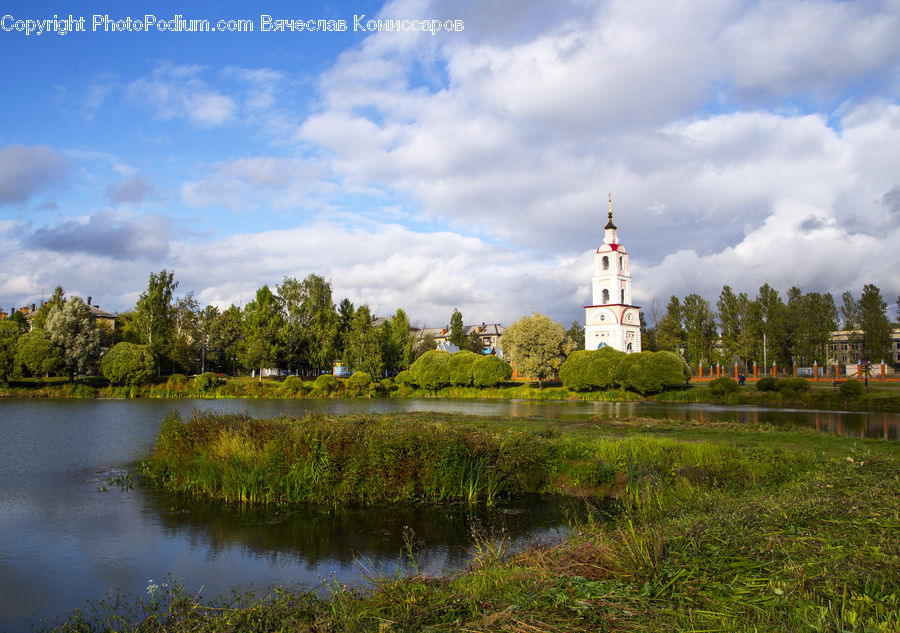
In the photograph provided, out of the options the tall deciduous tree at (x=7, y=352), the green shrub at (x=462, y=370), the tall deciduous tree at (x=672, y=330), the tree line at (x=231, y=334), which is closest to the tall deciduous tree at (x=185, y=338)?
the tree line at (x=231, y=334)

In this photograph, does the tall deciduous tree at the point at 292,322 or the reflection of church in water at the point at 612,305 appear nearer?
the tall deciduous tree at the point at 292,322

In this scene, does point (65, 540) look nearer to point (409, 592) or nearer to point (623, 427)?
point (409, 592)

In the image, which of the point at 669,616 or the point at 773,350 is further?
the point at 773,350

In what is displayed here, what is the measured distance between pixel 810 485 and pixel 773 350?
8265 cm

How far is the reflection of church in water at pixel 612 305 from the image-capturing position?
9644 centimetres

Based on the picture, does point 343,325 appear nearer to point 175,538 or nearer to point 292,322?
point 292,322

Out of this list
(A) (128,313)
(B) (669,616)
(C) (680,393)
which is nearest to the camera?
(B) (669,616)

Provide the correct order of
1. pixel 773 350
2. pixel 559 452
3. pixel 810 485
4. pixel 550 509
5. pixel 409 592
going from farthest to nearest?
pixel 773 350, pixel 559 452, pixel 550 509, pixel 810 485, pixel 409 592

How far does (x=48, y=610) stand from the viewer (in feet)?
29.8

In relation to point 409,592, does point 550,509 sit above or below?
below

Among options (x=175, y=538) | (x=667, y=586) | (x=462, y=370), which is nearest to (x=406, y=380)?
(x=462, y=370)

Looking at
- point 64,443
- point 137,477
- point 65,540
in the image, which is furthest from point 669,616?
point 64,443

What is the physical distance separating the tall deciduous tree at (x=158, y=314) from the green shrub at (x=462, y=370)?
34.7m

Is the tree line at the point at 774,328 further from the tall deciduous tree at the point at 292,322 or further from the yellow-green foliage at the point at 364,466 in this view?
the yellow-green foliage at the point at 364,466
